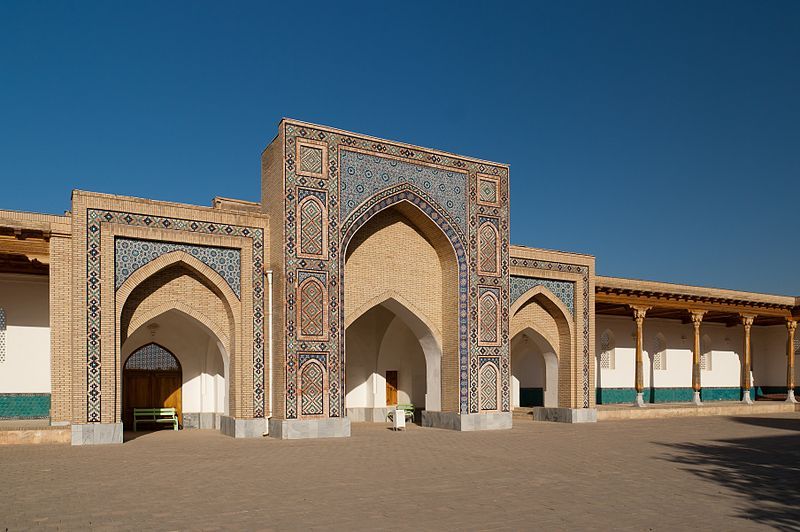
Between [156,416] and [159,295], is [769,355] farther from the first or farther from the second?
[159,295]

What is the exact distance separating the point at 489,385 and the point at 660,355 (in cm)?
1128

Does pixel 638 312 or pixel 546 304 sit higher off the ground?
Answer: pixel 546 304

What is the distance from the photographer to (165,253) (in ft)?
39.8

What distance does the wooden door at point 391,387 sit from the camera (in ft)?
59.1

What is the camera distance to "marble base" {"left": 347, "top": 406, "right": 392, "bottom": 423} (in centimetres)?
1717

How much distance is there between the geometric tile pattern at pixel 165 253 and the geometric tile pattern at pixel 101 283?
0.27 metres

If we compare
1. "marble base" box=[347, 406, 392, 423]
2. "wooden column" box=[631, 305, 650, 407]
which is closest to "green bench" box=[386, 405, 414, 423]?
"marble base" box=[347, 406, 392, 423]

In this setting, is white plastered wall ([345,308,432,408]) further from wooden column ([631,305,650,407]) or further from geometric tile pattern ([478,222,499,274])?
wooden column ([631,305,650,407])

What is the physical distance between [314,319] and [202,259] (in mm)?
2235

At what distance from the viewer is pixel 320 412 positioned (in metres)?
12.7

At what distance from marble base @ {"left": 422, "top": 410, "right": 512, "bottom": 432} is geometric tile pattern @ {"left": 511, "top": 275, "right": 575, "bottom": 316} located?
2.68m

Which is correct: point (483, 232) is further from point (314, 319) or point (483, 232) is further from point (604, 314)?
point (604, 314)

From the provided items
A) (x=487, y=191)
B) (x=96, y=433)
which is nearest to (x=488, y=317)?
(x=487, y=191)

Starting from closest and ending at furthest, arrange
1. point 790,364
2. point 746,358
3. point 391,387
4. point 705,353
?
1. point 391,387
2. point 746,358
3. point 790,364
4. point 705,353
